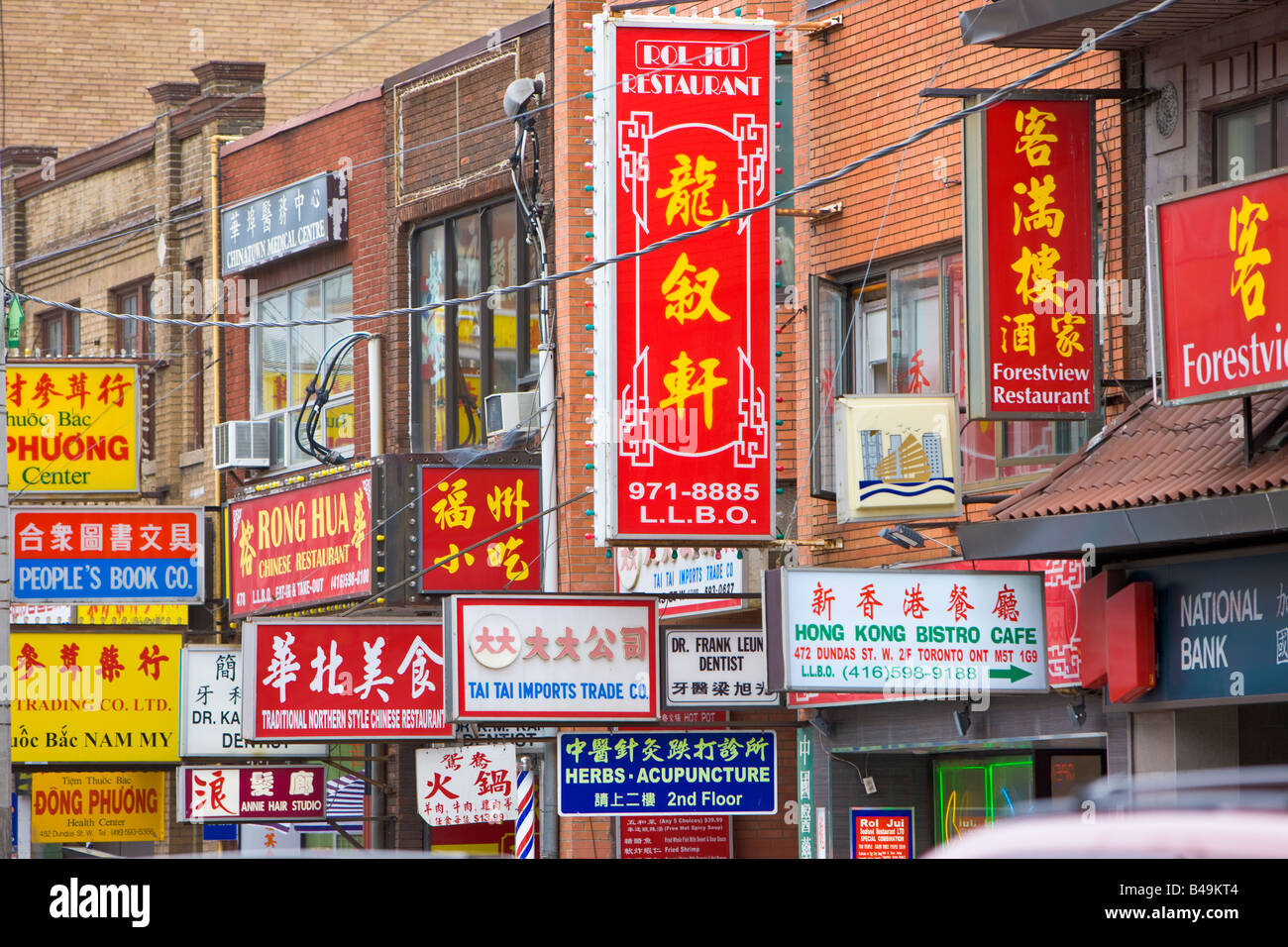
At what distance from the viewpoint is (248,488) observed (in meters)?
22.9

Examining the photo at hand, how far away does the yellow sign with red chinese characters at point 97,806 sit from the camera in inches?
930

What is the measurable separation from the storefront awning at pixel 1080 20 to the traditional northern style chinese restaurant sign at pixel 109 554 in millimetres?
12277

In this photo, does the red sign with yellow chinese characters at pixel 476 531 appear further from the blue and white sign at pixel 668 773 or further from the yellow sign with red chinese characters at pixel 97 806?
the yellow sign with red chinese characters at pixel 97 806

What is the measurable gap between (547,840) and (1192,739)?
6.93 m

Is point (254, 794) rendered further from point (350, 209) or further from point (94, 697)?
point (350, 209)

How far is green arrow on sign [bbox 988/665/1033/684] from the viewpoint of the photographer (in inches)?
504

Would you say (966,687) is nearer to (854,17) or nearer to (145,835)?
(854,17)

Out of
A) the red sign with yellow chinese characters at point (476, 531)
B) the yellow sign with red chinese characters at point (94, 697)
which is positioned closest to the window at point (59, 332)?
the yellow sign with red chinese characters at point (94, 697)

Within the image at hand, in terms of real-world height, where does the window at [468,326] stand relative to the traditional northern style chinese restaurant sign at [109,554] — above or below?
above

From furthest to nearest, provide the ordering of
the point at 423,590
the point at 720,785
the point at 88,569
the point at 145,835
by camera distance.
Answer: the point at 145,835, the point at 88,569, the point at 423,590, the point at 720,785

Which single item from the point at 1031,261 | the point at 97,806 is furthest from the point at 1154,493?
the point at 97,806

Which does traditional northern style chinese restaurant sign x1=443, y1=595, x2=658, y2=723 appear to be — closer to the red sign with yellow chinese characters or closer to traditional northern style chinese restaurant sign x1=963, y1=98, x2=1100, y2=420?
traditional northern style chinese restaurant sign x1=963, y1=98, x2=1100, y2=420

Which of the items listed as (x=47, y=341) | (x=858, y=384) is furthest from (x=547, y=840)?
(x=47, y=341)

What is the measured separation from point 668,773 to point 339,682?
9.96 ft
